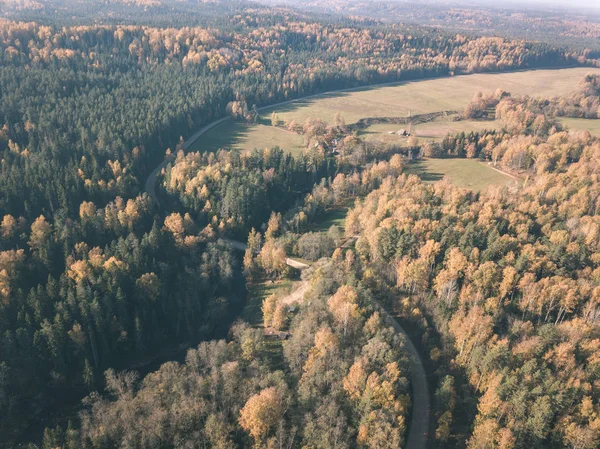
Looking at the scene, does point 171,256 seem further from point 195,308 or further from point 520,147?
point 520,147

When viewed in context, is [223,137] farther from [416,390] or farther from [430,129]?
[416,390]

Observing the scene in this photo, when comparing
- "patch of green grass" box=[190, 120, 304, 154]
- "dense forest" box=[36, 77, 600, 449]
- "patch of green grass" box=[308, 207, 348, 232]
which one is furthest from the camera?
"patch of green grass" box=[190, 120, 304, 154]

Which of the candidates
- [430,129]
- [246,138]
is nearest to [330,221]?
→ [246,138]

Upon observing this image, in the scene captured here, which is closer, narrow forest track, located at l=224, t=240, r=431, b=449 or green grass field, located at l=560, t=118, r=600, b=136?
narrow forest track, located at l=224, t=240, r=431, b=449

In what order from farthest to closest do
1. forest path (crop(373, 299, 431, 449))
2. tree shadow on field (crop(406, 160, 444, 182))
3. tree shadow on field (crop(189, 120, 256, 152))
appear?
tree shadow on field (crop(189, 120, 256, 152)) < tree shadow on field (crop(406, 160, 444, 182)) < forest path (crop(373, 299, 431, 449))

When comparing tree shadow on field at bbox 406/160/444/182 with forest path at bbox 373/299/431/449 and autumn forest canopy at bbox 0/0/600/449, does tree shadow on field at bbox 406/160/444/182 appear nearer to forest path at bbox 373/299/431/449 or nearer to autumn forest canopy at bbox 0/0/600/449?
autumn forest canopy at bbox 0/0/600/449

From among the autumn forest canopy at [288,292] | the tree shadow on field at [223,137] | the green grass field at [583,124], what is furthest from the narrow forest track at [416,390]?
the green grass field at [583,124]

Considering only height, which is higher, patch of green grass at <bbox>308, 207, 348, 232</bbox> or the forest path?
patch of green grass at <bbox>308, 207, 348, 232</bbox>

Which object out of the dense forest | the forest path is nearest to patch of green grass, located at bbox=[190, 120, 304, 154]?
the dense forest
